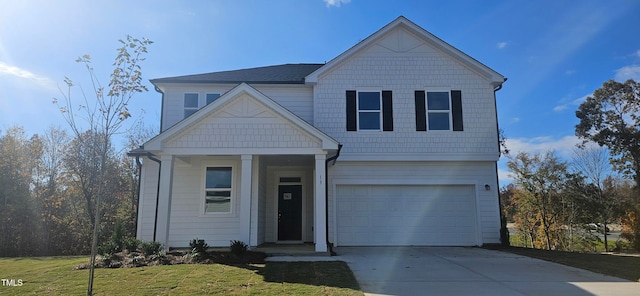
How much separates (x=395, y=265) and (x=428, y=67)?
26.4 feet

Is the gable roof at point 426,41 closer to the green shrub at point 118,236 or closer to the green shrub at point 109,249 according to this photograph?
the green shrub at point 118,236

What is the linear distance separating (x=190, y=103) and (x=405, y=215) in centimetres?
870

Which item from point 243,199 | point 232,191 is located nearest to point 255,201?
point 232,191

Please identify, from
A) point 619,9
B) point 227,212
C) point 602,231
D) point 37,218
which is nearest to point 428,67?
point 619,9

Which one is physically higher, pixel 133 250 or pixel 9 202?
pixel 9 202

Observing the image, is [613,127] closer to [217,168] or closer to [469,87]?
[469,87]

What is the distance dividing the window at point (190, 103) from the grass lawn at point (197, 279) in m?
6.53

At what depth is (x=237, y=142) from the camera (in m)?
10.9

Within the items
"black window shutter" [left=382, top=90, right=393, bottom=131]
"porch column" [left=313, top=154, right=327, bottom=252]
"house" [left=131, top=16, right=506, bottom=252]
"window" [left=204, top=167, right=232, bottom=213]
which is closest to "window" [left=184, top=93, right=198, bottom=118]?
"house" [left=131, top=16, right=506, bottom=252]

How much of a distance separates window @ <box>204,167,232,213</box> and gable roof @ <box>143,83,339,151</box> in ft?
8.29

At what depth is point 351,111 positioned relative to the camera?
44.8ft

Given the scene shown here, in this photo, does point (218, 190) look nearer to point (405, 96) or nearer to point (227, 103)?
point (227, 103)

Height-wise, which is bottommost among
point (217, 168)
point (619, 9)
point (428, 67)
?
point (217, 168)

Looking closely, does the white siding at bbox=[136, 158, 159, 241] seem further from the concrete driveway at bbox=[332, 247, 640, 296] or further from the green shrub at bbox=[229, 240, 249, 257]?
the concrete driveway at bbox=[332, 247, 640, 296]
